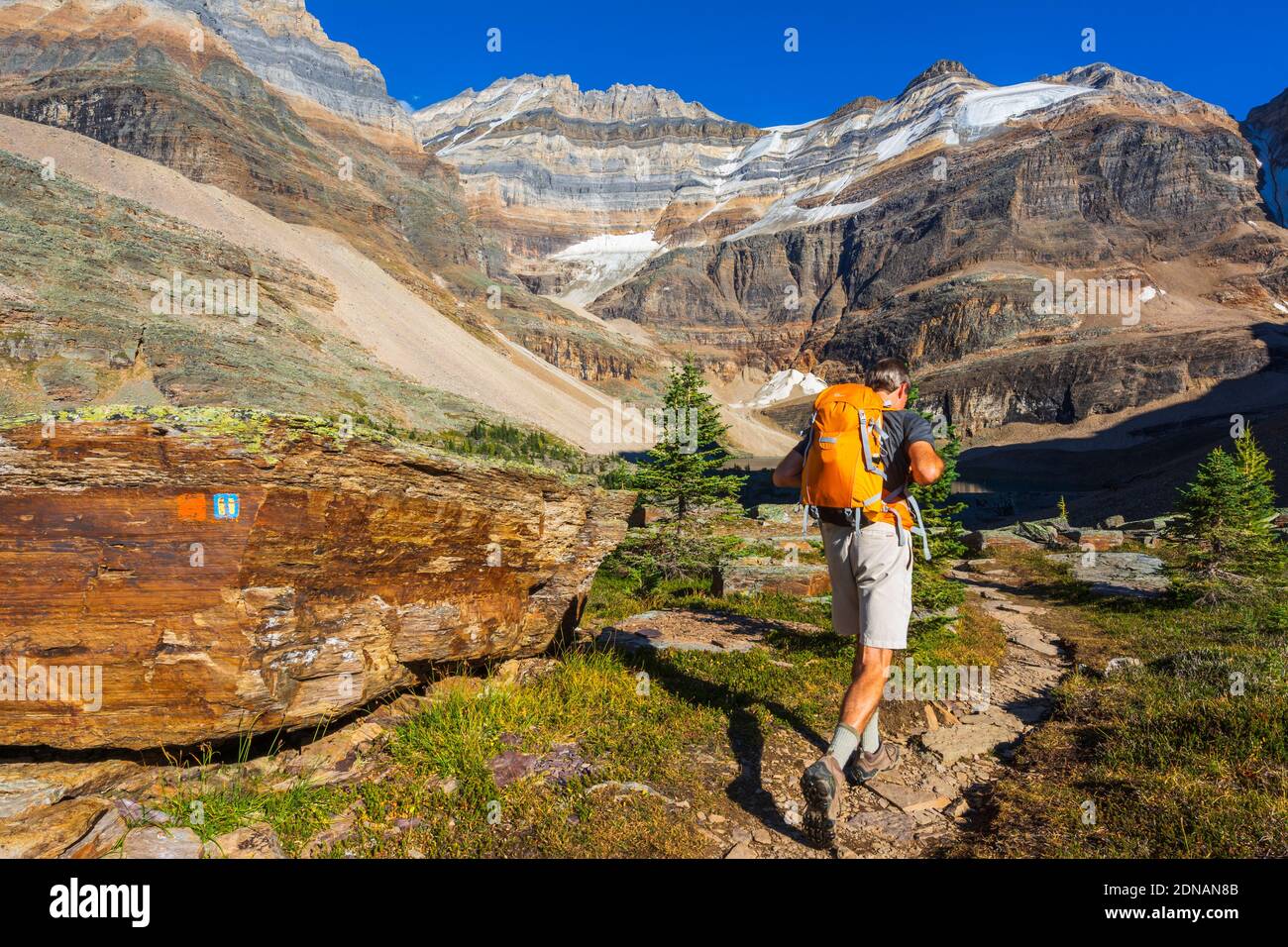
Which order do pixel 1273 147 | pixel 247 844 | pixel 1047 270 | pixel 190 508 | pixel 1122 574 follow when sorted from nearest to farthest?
pixel 247 844 → pixel 190 508 → pixel 1122 574 → pixel 1047 270 → pixel 1273 147

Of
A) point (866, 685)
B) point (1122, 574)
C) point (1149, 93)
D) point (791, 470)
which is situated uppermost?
point (1149, 93)

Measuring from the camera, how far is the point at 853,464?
170 inches

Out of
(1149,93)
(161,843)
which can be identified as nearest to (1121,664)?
(161,843)

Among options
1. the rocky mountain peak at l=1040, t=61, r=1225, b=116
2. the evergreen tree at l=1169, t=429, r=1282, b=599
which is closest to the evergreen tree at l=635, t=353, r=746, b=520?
the evergreen tree at l=1169, t=429, r=1282, b=599

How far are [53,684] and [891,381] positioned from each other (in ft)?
21.2

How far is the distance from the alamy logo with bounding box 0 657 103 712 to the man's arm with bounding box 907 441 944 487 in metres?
5.88

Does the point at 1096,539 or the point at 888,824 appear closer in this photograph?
the point at 888,824

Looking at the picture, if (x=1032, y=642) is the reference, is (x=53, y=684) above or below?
above

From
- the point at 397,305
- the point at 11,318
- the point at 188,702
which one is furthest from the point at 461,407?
the point at 188,702

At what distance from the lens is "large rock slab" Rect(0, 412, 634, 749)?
13.5 ft

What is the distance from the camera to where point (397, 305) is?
73.8 metres

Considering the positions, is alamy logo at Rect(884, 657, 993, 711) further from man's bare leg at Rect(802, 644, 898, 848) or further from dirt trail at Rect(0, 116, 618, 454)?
dirt trail at Rect(0, 116, 618, 454)

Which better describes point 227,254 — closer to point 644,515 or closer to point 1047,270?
point 644,515

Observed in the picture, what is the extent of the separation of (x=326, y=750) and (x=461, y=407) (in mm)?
48069
